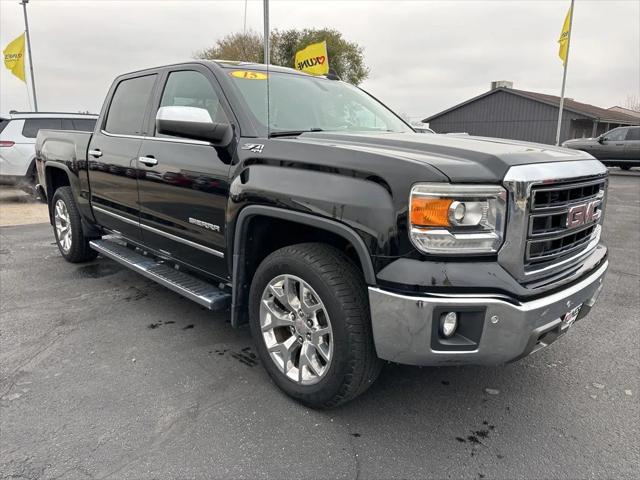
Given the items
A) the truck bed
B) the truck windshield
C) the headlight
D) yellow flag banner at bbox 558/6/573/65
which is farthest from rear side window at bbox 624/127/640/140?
the headlight

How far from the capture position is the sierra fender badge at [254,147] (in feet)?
8.97

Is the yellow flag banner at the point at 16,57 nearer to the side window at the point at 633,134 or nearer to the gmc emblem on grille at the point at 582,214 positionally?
the gmc emblem on grille at the point at 582,214

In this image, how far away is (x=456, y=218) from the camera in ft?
6.88

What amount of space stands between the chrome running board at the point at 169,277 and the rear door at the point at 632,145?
18.4 meters

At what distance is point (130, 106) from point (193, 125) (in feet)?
5.74

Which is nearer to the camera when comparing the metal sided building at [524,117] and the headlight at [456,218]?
the headlight at [456,218]

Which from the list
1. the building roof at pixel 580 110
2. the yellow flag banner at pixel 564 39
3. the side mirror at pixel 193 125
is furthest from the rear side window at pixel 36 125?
the building roof at pixel 580 110

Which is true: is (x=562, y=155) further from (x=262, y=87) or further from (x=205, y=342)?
(x=205, y=342)

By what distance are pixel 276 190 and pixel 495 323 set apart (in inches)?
50.2

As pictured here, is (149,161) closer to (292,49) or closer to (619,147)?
(619,147)

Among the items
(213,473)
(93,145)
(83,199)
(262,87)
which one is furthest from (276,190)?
(83,199)

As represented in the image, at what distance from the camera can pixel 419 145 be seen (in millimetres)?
2514

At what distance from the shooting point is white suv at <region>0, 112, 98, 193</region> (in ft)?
31.5

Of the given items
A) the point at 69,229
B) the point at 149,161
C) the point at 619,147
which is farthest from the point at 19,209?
the point at 619,147
